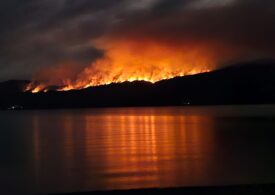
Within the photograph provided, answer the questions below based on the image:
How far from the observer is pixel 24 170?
33750 mm

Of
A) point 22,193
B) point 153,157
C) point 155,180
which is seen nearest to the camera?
point 22,193

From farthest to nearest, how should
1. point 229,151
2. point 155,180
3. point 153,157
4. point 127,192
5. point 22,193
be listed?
point 229,151 → point 153,157 → point 155,180 → point 22,193 → point 127,192

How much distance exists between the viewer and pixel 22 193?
23.4m

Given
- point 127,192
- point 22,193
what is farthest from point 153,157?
point 127,192

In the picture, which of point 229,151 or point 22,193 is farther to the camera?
point 229,151

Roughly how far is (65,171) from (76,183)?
229 inches

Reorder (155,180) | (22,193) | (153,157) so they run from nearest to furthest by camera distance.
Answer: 1. (22,193)
2. (155,180)
3. (153,157)

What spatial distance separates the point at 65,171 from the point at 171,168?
25.0 feet

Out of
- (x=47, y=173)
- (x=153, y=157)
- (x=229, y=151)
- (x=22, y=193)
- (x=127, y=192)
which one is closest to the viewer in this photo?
(x=127, y=192)

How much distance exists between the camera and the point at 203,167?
32.4 metres

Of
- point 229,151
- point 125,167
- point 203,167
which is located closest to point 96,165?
point 125,167

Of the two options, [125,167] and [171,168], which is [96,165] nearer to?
[125,167]

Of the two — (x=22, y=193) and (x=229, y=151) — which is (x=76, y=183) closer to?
(x=22, y=193)

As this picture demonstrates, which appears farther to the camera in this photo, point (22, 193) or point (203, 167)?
point (203, 167)
